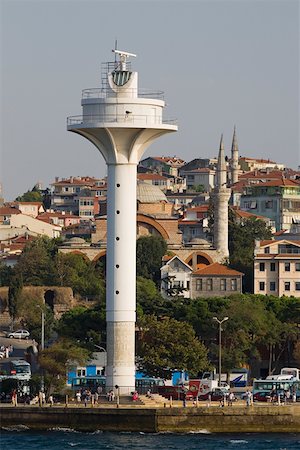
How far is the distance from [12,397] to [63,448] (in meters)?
6.24

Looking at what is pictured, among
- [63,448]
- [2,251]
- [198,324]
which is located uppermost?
[2,251]

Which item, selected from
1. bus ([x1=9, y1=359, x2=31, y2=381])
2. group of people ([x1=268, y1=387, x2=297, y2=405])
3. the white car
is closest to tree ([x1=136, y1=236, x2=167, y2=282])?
the white car

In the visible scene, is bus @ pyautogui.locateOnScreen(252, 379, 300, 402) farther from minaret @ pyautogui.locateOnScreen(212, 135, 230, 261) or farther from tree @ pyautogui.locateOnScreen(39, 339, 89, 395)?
minaret @ pyautogui.locateOnScreen(212, 135, 230, 261)

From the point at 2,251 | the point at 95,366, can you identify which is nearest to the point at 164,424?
the point at 95,366

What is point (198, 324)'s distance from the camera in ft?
→ 241

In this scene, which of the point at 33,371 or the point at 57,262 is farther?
the point at 57,262

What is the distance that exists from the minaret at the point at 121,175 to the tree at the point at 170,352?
5468 millimetres

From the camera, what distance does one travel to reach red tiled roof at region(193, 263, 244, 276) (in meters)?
91.8

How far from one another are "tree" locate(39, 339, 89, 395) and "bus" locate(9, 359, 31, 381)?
44.5 inches

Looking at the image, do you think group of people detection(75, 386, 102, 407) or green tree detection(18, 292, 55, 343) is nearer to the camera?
group of people detection(75, 386, 102, 407)

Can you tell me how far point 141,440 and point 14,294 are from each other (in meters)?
34.7

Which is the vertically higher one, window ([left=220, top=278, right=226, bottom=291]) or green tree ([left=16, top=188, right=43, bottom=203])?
green tree ([left=16, top=188, right=43, bottom=203])

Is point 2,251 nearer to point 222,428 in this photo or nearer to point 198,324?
point 198,324

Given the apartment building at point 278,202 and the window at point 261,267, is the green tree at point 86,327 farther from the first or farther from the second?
the apartment building at point 278,202
